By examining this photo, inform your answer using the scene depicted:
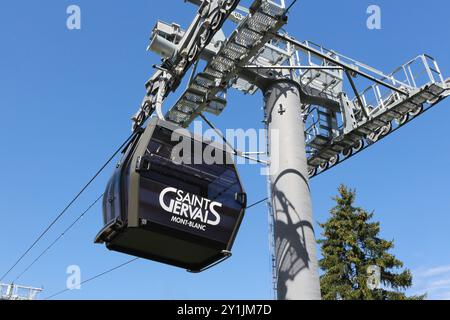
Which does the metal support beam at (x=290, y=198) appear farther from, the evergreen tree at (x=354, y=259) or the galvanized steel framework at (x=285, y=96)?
the evergreen tree at (x=354, y=259)

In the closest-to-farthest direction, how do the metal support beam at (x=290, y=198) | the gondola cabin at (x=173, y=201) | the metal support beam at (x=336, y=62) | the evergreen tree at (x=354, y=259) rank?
the gondola cabin at (x=173, y=201) < the metal support beam at (x=290, y=198) < the metal support beam at (x=336, y=62) < the evergreen tree at (x=354, y=259)

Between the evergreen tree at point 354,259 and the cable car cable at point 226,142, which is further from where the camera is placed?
the evergreen tree at point 354,259

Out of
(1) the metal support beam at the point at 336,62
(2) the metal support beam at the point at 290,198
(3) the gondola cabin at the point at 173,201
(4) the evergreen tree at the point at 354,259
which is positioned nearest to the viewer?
(3) the gondola cabin at the point at 173,201

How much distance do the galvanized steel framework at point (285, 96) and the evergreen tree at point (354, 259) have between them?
9.79 meters

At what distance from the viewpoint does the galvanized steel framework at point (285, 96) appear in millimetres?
10148

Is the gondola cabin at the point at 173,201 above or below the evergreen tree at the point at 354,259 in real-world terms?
below

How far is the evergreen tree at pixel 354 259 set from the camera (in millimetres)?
22984

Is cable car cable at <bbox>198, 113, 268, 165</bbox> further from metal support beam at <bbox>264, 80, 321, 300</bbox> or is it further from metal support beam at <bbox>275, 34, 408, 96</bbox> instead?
metal support beam at <bbox>275, 34, 408, 96</bbox>

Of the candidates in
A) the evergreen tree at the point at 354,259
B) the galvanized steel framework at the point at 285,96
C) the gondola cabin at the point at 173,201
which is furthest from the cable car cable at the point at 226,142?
the evergreen tree at the point at 354,259

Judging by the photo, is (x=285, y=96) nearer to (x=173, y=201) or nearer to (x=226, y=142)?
(x=226, y=142)

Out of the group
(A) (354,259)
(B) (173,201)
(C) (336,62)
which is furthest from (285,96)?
(A) (354,259)

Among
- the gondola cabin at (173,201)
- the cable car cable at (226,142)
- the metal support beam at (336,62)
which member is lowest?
the gondola cabin at (173,201)
